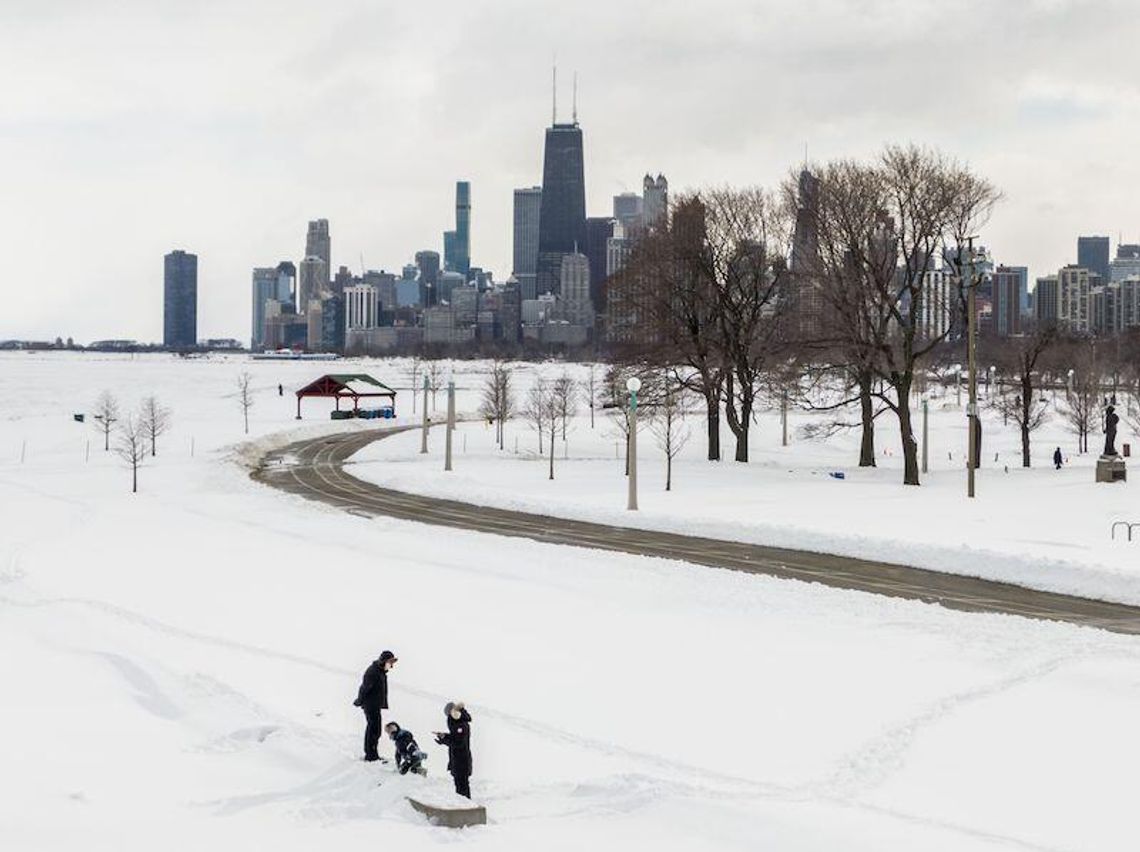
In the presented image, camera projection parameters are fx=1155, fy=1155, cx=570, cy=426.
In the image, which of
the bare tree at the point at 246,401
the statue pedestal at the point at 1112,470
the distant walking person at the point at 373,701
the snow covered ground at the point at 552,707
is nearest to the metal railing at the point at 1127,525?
the statue pedestal at the point at 1112,470

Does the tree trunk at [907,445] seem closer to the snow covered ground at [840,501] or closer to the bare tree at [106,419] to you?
the snow covered ground at [840,501]

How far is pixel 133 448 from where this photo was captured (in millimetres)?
49125

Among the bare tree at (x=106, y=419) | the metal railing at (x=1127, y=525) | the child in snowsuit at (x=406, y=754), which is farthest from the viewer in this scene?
the bare tree at (x=106, y=419)

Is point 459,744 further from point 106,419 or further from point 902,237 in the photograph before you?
point 106,419

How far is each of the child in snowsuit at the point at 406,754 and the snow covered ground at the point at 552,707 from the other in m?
0.36

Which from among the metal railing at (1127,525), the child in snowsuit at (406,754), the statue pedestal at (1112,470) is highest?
the statue pedestal at (1112,470)

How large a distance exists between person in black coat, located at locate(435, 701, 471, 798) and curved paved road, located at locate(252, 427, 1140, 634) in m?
13.6

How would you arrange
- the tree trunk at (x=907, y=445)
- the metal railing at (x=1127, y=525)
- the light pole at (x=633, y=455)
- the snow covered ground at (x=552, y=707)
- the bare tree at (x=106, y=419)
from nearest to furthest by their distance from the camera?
1. the snow covered ground at (x=552, y=707)
2. the metal railing at (x=1127, y=525)
3. the light pole at (x=633, y=455)
4. the tree trunk at (x=907, y=445)
5. the bare tree at (x=106, y=419)

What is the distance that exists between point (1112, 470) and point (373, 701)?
34.5 meters

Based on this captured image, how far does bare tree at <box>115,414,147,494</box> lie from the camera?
161 ft

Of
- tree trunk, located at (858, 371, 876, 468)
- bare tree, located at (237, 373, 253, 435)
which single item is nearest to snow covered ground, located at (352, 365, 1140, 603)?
tree trunk, located at (858, 371, 876, 468)

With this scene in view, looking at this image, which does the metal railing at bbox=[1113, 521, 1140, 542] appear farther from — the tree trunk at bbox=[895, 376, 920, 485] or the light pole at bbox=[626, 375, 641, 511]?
the light pole at bbox=[626, 375, 641, 511]

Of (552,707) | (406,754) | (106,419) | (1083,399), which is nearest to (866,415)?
(1083,399)

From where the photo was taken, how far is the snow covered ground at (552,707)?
1174 centimetres
